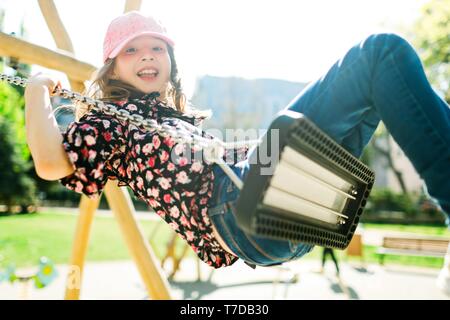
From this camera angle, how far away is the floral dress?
174cm

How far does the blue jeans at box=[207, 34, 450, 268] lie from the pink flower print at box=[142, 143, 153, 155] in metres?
0.64

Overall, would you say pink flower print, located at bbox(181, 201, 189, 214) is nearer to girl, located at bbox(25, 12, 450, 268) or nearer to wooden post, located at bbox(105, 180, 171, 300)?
girl, located at bbox(25, 12, 450, 268)

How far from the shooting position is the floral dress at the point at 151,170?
68.3 inches

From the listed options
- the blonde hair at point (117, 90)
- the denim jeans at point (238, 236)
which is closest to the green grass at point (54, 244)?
the blonde hair at point (117, 90)

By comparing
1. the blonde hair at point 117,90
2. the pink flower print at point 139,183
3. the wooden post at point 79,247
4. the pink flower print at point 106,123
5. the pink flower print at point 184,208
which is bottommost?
the wooden post at point 79,247

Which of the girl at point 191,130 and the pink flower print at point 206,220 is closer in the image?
the girl at point 191,130

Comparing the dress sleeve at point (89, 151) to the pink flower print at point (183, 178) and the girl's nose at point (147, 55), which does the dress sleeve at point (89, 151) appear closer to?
the pink flower print at point (183, 178)

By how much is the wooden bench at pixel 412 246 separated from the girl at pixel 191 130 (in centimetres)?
805

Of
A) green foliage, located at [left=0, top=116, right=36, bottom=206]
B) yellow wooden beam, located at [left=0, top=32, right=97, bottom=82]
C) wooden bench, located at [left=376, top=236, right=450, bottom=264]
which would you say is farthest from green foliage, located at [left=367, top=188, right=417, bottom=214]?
yellow wooden beam, located at [left=0, top=32, right=97, bottom=82]

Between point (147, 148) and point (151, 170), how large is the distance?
0.30 feet

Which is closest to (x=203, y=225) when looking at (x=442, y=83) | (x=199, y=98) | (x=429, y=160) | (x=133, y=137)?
(x=133, y=137)

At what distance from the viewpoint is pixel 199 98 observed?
111 ft

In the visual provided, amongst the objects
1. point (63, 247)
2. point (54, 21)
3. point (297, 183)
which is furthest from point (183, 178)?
point (63, 247)

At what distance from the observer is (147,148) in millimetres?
1840
